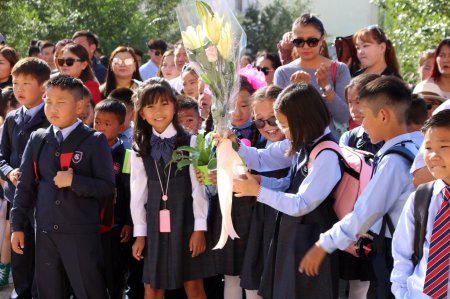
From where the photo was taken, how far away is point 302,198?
14.4 feet

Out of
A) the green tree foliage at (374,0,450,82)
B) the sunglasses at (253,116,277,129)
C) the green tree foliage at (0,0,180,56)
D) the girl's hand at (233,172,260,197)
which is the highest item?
the green tree foliage at (0,0,180,56)

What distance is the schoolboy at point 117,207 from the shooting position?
5816 mm

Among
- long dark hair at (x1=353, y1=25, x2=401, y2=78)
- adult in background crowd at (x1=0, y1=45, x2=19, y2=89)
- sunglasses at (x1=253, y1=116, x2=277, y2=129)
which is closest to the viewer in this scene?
sunglasses at (x1=253, y1=116, x2=277, y2=129)

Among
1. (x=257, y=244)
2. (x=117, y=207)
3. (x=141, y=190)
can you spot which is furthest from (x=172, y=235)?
(x=117, y=207)

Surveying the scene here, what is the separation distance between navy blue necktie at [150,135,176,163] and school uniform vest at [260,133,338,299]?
99 centimetres

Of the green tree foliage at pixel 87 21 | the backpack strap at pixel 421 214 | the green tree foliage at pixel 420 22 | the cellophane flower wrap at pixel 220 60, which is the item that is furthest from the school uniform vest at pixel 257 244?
the green tree foliage at pixel 87 21

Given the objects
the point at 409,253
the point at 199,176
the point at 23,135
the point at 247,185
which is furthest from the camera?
the point at 23,135

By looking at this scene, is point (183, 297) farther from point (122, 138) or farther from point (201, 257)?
point (122, 138)

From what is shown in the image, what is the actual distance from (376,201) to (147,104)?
1.92m

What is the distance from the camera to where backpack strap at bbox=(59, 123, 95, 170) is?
17.1 feet

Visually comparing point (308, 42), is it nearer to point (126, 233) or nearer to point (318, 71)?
point (318, 71)

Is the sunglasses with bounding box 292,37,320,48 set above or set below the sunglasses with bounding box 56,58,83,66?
above

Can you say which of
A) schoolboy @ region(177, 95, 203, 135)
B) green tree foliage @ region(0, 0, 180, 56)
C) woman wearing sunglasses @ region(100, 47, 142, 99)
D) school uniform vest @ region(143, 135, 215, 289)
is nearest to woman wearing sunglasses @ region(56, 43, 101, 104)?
woman wearing sunglasses @ region(100, 47, 142, 99)

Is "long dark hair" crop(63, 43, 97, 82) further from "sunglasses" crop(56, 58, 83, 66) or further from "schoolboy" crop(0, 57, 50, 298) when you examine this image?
"schoolboy" crop(0, 57, 50, 298)
